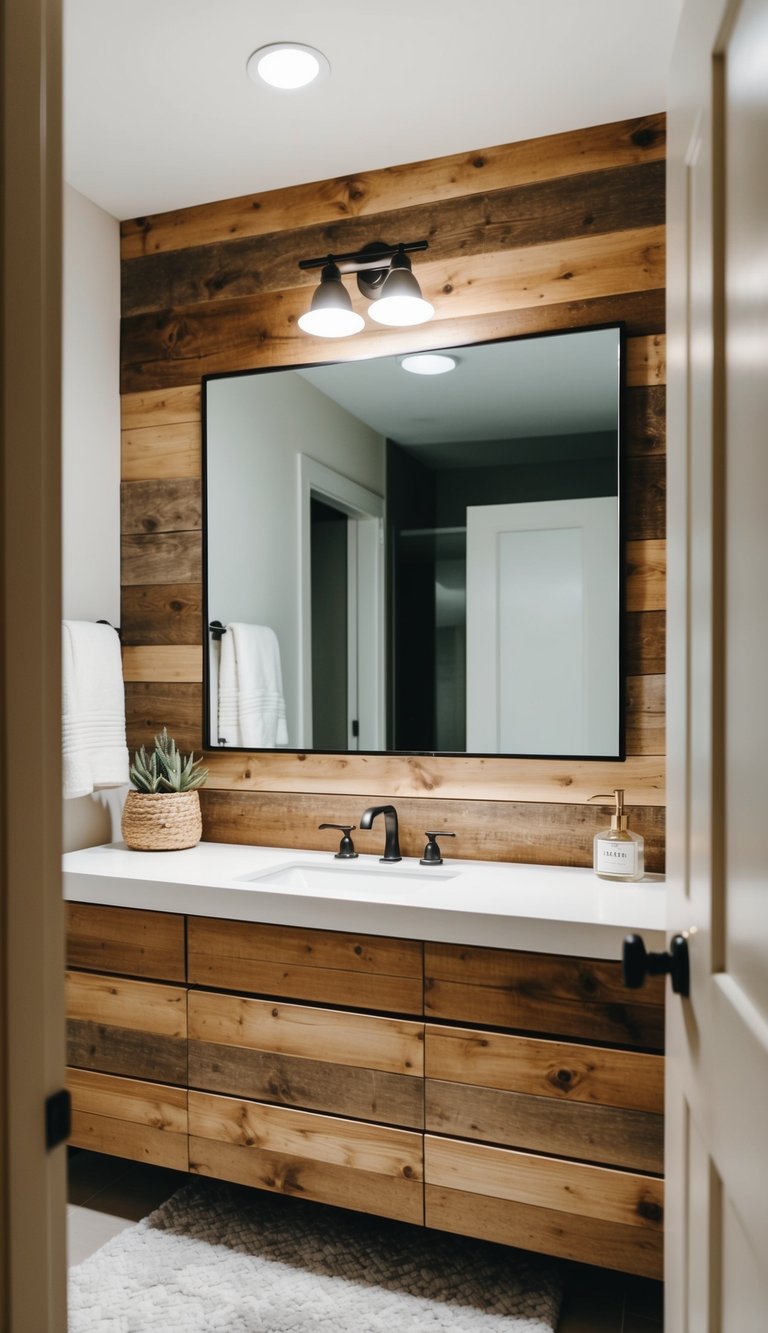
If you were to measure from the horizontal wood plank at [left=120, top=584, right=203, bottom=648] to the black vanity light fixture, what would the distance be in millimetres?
801

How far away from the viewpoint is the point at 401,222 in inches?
93.8

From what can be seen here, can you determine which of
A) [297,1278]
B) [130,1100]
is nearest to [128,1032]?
[130,1100]

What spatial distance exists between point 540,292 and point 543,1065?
1738 mm

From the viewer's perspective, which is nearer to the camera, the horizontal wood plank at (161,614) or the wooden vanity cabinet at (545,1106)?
the wooden vanity cabinet at (545,1106)

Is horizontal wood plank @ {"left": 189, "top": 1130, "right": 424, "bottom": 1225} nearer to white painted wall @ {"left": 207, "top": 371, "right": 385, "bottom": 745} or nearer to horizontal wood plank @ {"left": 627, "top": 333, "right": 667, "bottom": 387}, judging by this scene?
white painted wall @ {"left": 207, "top": 371, "right": 385, "bottom": 745}

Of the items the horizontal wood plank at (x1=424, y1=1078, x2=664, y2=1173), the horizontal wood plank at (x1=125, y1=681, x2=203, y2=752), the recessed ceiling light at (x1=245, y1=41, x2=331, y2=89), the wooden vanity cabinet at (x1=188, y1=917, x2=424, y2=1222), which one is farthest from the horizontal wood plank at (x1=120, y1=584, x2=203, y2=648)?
the horizontal wood plank at (x1=424, y1=1078, x2=664, y2=1173)

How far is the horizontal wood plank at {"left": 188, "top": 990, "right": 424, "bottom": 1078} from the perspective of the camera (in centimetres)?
182

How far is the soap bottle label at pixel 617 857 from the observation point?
6.64 ft

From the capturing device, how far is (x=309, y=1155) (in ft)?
6.25

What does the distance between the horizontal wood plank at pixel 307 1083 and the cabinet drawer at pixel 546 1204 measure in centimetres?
10

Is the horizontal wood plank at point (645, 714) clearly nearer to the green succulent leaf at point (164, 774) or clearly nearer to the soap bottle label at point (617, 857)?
the soap bottle label at point (617, 857)

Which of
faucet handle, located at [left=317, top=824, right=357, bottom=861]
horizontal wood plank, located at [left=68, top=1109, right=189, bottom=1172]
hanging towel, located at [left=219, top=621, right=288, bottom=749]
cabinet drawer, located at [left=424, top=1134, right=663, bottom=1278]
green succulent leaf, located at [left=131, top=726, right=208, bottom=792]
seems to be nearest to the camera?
cabinet drawer, located at [left=424, top=1134, right=663, bottom=1278]

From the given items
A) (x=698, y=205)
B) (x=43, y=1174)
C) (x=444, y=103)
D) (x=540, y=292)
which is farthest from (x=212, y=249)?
(x=43, y=1174)

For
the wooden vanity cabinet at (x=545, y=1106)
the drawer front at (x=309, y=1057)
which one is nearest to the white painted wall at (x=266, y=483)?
the drawer front at (x=309, y=1057)
